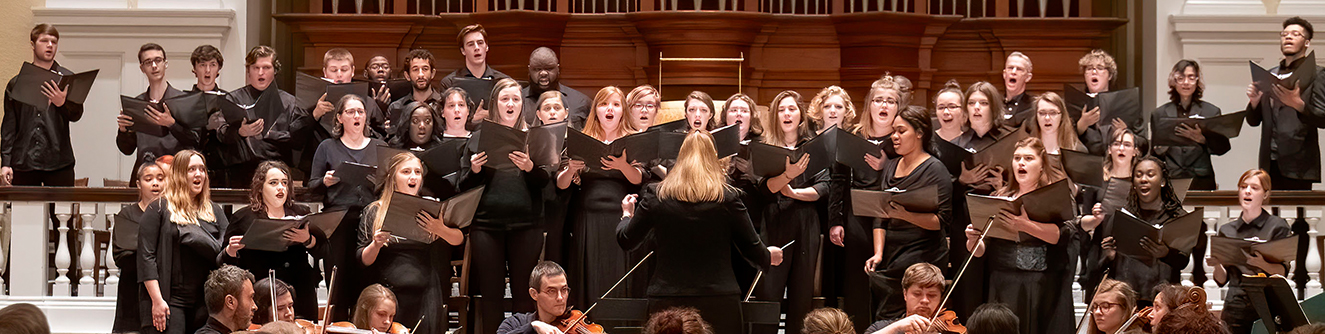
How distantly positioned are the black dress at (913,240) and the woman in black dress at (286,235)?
6.44 ft

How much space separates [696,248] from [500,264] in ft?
3.07

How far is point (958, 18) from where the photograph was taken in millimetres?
8383

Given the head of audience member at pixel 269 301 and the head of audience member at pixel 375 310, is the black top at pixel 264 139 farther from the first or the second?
the head of audience member at pixel 375 310

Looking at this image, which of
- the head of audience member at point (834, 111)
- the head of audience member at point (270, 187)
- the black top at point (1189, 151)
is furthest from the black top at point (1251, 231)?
the head of audience member at point (270, 187)

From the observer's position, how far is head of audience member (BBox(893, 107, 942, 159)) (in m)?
5.05

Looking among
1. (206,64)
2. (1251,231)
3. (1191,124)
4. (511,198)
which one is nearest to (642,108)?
(511,198)

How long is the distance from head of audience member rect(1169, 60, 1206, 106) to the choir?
1.93 ft

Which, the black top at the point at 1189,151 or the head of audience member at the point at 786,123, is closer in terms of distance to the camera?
the head of audience member at the point at 786,123

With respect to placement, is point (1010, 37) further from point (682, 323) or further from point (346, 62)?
point (682, 323)

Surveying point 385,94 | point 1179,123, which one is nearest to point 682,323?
point 385,94

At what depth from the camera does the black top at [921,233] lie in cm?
503

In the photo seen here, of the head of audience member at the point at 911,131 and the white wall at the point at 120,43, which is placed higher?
the white wall at the point at 120,43

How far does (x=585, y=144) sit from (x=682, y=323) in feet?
4.41

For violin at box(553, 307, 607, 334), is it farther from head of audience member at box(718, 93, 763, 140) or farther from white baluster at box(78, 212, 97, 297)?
white baluster at box(78, 212, 97, 297)
